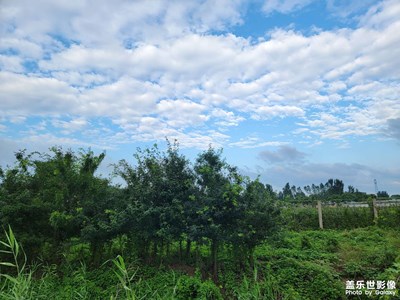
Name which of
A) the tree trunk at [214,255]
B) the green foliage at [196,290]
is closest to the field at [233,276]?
the green foliage at [196,290]

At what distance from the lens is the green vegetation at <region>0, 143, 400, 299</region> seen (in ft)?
20.3

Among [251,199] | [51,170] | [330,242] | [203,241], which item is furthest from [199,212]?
[330,242]

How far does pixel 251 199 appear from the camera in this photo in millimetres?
6641

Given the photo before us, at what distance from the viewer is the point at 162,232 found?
20.8ft

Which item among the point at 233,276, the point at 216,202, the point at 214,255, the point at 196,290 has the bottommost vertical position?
the point at 196,290

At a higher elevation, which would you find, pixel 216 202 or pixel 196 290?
pixel 216 202

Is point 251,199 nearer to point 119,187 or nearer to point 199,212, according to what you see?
point 199,212

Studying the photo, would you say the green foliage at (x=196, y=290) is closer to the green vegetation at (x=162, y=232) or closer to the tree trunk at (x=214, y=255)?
the green vegetation at (x=162, y=232)

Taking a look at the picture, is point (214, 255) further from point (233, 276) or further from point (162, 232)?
point (162, 232)

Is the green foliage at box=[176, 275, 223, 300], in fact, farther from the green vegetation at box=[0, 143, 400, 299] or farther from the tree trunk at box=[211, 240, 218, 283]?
the tree trunk at box=[211, 240, 218, 283]

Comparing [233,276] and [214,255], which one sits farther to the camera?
[214,255]

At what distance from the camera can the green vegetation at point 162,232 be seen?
6.19 m

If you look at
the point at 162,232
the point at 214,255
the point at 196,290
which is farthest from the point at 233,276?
the point at 162,232

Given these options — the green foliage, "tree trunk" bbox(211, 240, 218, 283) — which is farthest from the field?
"tree trunk" bbox(211, 240, 218, 283)
